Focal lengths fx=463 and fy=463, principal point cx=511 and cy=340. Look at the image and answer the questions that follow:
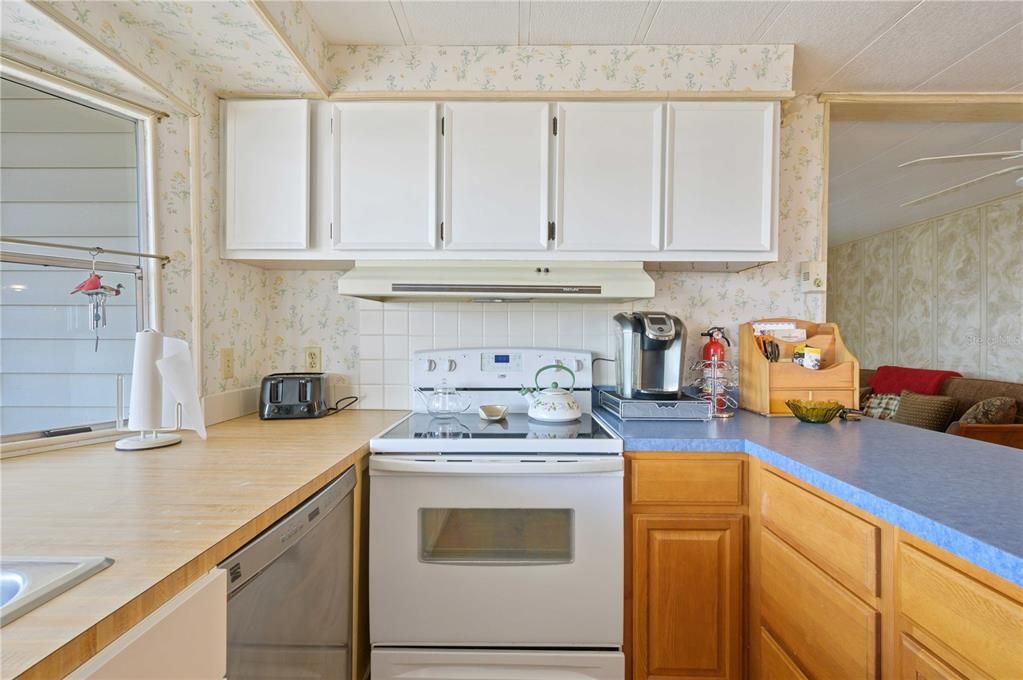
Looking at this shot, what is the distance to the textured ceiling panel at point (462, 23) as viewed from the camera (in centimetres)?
164

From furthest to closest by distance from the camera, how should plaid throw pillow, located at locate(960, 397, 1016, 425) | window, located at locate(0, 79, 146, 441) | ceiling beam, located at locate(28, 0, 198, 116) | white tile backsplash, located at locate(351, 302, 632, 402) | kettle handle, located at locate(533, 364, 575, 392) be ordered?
plaid throw pillow, located at locate(960, 397, 1016, 425)
white tile backsplash, located at locate(351, 302, 632, 402)
kettle handle, located at locate(533, 364, 575, 392)
window, located at locate(0, 79, 146, 441)
ceiling beam, located at locate(28, 0, 198, 116)

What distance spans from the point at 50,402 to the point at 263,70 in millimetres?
1282

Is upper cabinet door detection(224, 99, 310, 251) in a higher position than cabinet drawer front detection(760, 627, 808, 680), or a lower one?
higher

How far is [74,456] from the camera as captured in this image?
4.20 ft

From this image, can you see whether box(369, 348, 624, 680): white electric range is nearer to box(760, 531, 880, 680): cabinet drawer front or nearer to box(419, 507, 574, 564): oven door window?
box(419, 507, 574, 564): oven door window

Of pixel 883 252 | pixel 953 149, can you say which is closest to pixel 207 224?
pixel 953 149

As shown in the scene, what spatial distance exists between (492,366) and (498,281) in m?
0.46

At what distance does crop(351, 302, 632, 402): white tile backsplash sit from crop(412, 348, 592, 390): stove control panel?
2.6 inches

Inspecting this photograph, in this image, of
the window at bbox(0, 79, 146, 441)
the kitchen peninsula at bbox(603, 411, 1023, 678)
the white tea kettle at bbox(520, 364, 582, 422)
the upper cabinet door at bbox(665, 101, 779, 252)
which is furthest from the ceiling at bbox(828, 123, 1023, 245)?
the window at bbox(0, 79, 146, 441)

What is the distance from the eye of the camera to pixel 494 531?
149 centimetres

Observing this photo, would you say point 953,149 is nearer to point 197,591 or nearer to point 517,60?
point 517,60

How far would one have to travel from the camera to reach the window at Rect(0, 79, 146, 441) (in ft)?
4.38

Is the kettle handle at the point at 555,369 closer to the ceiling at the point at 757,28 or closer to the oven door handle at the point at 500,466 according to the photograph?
the oven door handle at the point at 500,466

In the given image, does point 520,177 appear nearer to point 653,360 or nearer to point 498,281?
point 498,281
